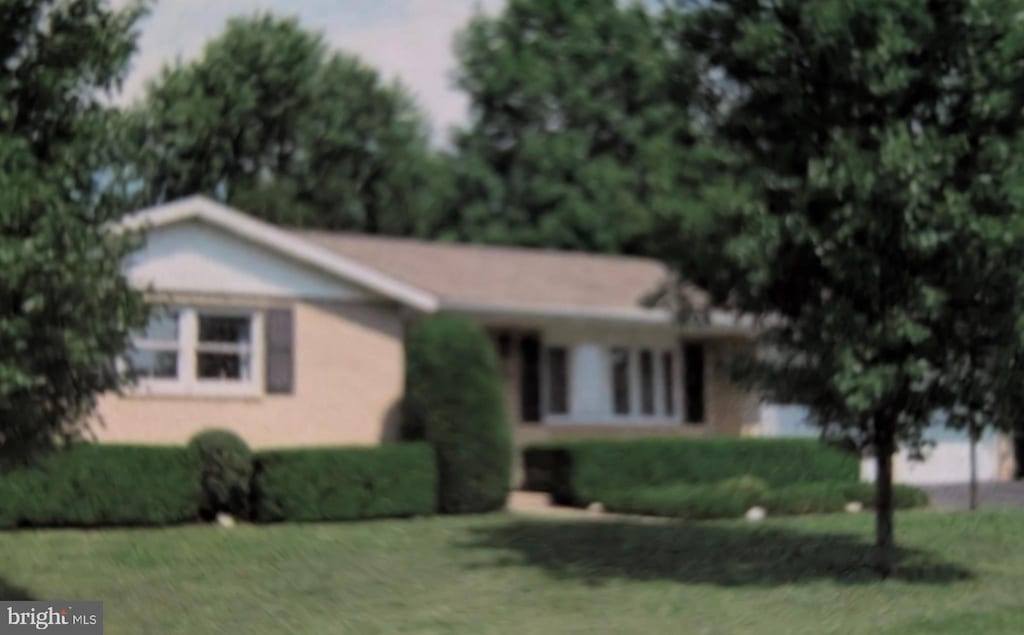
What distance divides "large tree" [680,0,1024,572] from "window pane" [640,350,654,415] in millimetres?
10888

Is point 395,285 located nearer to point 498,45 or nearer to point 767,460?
point 767,460

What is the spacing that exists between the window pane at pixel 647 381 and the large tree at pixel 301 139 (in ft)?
43.7

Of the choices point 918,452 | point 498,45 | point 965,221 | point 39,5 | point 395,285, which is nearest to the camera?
point 39,5

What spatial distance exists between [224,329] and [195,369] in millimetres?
745

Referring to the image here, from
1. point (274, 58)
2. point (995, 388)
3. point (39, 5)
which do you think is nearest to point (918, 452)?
point (995, 388)

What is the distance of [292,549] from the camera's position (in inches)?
542

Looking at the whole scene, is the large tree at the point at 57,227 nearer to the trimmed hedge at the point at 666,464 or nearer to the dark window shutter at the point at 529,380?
the trimmed hedge at the point at 666,464

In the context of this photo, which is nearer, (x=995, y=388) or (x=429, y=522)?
(x=995, y=388)

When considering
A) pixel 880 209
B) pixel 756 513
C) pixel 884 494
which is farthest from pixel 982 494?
pixel 880 209

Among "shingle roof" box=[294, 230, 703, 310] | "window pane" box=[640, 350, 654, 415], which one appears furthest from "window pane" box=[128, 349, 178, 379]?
"window pane" box=[640, 350, 654, 415]

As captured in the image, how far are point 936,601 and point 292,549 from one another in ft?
21.7

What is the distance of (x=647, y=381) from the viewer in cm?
2308

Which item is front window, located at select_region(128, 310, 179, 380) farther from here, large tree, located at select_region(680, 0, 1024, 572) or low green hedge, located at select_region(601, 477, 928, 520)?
large tree, located at select_region(680, 0, 1024, 572)

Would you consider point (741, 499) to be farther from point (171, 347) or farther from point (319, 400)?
point (171, 347)
